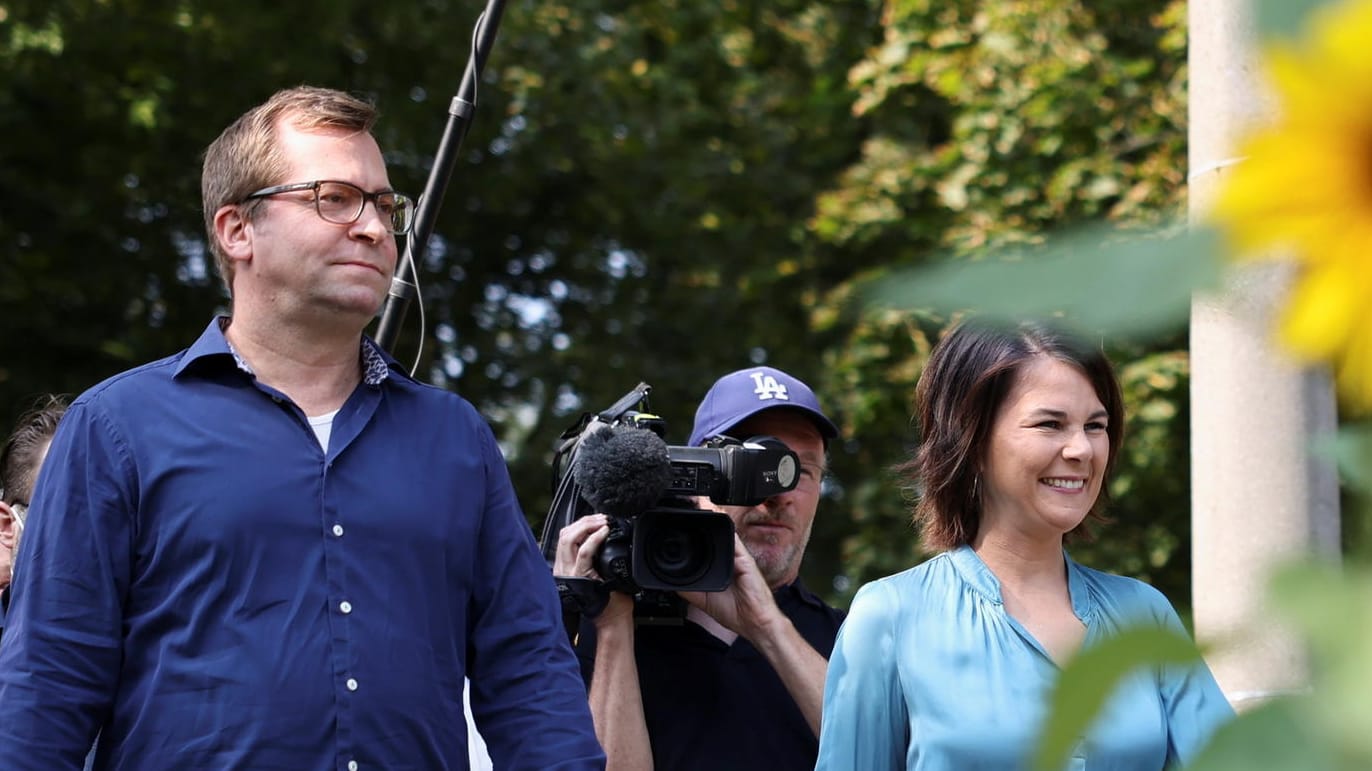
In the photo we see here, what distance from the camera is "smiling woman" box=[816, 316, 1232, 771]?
2.58 metres

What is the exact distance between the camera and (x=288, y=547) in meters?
2.38

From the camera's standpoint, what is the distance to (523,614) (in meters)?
2.61

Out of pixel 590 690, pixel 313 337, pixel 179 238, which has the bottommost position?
pixel 590 690

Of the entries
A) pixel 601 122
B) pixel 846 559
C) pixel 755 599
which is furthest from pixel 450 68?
pixel 755 599

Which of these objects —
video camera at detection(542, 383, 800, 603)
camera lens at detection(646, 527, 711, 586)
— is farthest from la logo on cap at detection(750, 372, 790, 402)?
camera lens at detection(646, 527, 711, 586)

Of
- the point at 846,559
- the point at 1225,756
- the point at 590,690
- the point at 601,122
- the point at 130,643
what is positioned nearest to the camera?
the point at 1225,756

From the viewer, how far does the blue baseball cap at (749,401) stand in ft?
11.6

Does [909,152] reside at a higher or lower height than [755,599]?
higher

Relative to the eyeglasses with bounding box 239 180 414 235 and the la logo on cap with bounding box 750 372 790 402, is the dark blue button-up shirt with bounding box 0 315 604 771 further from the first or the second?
the la logo on cap with bounding box 750 372 790 402

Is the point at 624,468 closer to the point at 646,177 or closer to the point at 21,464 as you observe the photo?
the point at 21,464

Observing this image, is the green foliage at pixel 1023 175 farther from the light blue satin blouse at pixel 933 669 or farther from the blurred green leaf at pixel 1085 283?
the blurred green leaf at pixel 1085 283

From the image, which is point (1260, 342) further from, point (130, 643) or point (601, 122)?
point (601, 122)

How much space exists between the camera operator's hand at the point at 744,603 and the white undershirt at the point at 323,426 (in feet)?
2.91

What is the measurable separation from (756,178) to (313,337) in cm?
929
